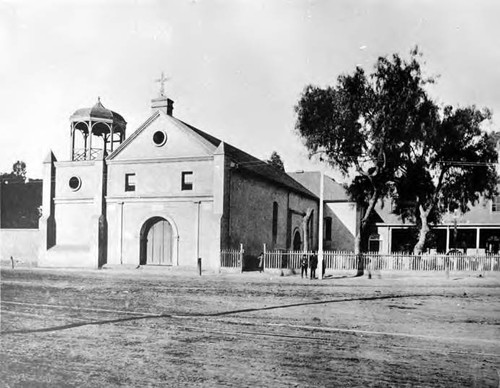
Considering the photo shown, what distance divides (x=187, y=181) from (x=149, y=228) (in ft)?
13.3

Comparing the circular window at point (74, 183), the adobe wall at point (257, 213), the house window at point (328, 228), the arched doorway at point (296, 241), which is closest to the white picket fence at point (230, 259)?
the adobe wall at point (257, 213)

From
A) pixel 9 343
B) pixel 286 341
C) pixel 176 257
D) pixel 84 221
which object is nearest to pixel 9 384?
pixel 9 343

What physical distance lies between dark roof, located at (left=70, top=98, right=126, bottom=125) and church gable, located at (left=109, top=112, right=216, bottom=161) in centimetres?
308

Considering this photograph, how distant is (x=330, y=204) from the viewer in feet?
163

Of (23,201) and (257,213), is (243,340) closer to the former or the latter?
(257,213)

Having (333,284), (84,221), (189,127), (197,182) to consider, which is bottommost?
(333,284)

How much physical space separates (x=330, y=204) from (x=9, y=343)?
1703 inches

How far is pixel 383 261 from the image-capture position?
28547 millimetres

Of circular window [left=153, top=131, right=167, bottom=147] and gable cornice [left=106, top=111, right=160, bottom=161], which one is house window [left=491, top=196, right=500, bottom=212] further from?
gable cornice [left=106, top=111, right=160, bottom=161]

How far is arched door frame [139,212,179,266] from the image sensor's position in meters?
30.7

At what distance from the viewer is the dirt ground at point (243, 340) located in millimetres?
6574

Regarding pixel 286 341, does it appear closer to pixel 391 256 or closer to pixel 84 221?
pixel 391 256

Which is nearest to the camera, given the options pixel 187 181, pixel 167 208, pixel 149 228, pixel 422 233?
pixel 167 208

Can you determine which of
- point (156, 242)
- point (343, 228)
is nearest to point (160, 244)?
point (156, 242)
